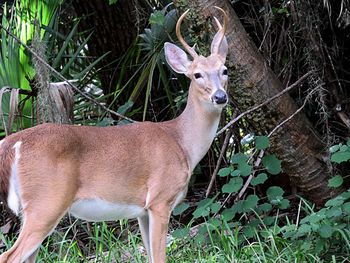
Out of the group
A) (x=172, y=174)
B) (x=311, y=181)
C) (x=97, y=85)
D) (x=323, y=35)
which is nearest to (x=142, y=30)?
(x=97, y=85)

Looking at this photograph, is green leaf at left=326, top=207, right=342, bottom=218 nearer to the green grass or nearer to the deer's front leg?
the green grass

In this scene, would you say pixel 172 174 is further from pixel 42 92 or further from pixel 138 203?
pixel 42 92

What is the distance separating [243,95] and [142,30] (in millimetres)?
2344

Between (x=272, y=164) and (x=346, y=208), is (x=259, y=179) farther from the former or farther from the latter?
(x=346, y=208)

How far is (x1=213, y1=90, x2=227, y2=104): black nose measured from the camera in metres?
5.38

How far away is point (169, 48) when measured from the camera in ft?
19.3

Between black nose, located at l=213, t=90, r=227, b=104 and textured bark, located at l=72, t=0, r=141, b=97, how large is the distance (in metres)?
3.10

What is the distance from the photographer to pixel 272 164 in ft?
21.1

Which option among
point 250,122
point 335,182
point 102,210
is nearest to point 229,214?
point 250,122

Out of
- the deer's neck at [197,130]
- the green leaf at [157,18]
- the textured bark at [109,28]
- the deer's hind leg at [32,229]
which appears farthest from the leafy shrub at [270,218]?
the textured bark at [109,28]

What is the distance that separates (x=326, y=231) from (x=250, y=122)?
1.20 meters

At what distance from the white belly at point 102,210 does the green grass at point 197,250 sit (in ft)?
2.18

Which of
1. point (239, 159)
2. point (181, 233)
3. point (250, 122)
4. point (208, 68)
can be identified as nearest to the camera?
point (208, 68)

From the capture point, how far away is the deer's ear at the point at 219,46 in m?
5.86
